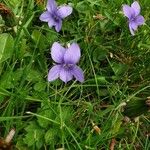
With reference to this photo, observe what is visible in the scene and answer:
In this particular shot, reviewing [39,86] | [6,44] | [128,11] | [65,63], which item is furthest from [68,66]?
[128,11]

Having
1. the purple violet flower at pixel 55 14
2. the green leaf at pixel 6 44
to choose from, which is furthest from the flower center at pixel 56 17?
the green leaf at pixel 6 44

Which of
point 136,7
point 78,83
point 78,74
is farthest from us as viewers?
point 136,7

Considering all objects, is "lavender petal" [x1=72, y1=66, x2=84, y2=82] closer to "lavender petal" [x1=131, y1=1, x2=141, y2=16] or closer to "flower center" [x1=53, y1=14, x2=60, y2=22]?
"flower center" [x1=53, y1=14, x2=60, y2=22]

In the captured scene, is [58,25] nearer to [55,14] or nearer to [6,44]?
[55,14]

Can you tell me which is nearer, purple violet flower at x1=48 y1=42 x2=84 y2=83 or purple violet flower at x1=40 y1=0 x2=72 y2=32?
purple violet flower at x1=48 y1=42 x2=84 y2=83

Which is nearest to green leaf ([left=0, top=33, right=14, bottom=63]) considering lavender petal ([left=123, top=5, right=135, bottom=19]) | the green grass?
the green grass
